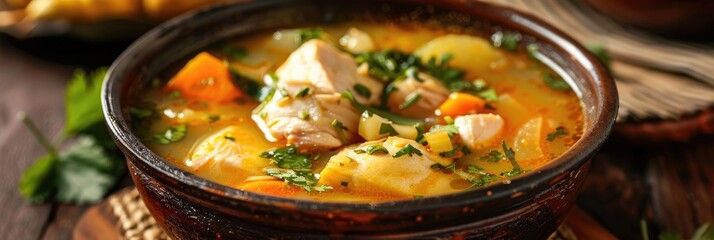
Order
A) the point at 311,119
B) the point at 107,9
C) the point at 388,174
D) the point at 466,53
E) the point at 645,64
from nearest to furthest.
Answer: the point at 388,174
the point at 311,119
the point at 466,53
the point at 645,64
the point at 107,9

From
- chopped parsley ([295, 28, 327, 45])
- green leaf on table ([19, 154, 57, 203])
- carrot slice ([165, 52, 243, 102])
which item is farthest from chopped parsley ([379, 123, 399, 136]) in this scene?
green leaf on table ([19, 154, 57, 203])

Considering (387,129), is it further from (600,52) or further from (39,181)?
(39,181)

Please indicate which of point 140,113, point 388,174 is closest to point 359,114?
point 388,174

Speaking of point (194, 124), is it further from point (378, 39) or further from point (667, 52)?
point (667, 52)

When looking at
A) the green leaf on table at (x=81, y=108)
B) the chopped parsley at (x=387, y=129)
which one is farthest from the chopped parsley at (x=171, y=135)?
the green leaf on table at (x=81, y=108)

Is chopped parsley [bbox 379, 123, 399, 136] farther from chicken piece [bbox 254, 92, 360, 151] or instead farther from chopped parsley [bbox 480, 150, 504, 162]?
chopped parsley [bbox 480, 150, 504, 162]

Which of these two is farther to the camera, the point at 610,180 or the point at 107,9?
the point at 107,9

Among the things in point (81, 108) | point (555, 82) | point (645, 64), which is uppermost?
point (555, 82)

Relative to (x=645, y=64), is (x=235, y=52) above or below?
above
